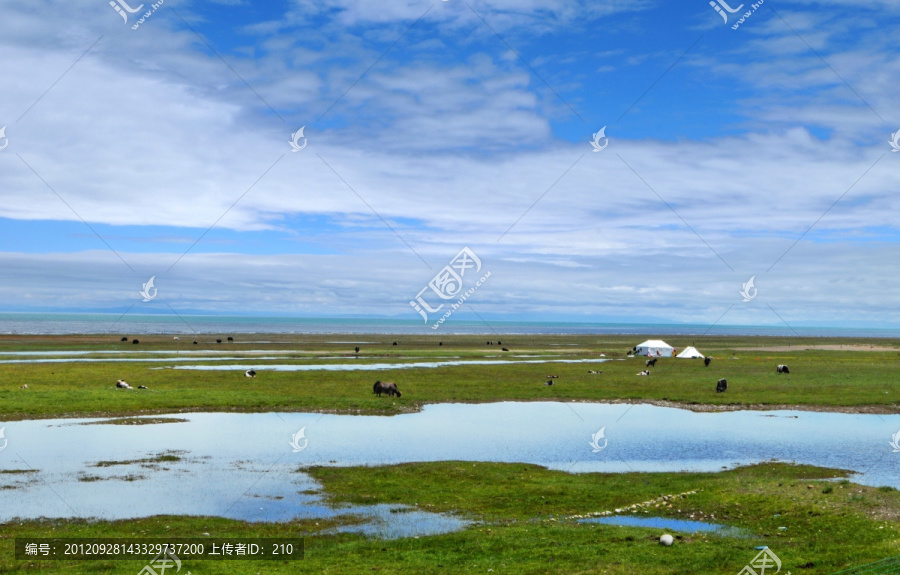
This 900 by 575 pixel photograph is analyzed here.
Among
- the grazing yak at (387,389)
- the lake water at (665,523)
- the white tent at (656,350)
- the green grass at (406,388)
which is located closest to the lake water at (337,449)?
the lake water at (665,523)

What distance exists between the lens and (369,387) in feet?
186

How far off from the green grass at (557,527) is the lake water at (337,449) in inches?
58.8

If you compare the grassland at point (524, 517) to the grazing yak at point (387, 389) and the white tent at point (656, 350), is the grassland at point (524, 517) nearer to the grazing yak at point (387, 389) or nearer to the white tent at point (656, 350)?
the grazing yak at point (387, 389)

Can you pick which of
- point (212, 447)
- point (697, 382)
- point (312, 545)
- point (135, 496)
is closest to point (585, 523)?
point (312, 545)

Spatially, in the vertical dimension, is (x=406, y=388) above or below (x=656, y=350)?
below

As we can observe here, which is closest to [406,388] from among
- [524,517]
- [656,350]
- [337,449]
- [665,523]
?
[337,449]

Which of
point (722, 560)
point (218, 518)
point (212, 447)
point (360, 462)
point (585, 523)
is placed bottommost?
point (722, 560)

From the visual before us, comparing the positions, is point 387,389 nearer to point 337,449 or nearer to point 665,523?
point 337,449

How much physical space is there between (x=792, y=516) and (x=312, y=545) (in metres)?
13.8

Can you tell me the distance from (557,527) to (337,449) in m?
15.2

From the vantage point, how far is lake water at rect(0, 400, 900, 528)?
22922 mm

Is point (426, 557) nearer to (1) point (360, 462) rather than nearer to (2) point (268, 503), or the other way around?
(2) point (268, 503)

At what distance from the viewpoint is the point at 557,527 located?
19266mm

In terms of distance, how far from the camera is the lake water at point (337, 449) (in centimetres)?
2292
